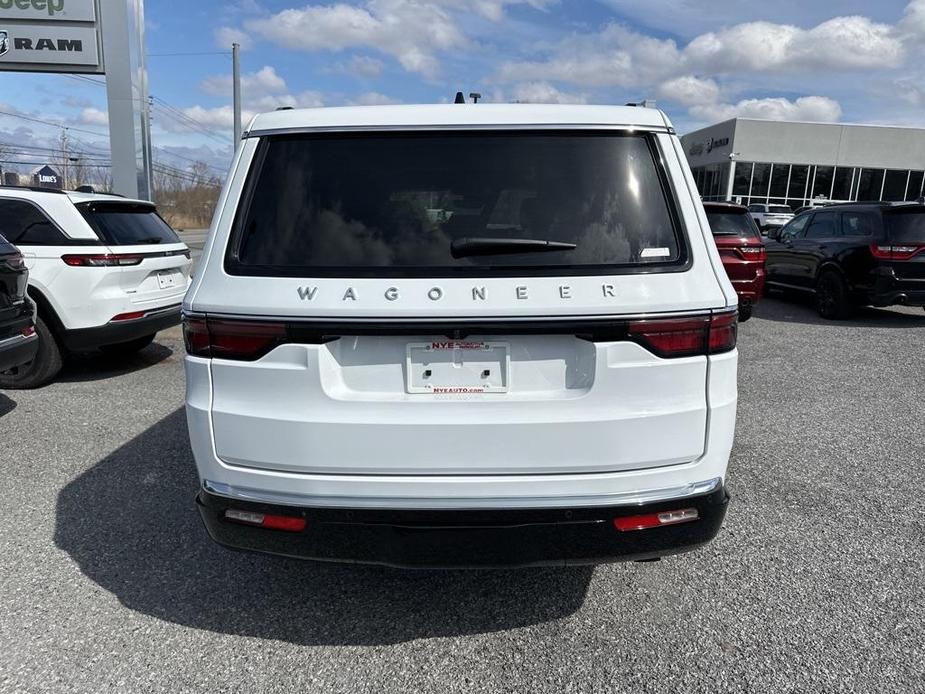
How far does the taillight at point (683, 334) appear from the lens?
7.23 feet

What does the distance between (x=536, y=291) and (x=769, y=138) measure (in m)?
45.9

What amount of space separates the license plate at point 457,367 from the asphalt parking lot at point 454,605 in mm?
1060

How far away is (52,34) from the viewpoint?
11867 millimetres

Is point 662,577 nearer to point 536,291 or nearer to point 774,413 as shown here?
point 536,291

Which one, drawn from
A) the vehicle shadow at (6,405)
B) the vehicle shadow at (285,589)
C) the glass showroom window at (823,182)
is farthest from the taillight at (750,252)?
the glass showroom window at (823,182)

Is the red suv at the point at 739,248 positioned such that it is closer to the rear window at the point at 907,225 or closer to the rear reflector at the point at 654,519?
the rear window at the point at 907,225

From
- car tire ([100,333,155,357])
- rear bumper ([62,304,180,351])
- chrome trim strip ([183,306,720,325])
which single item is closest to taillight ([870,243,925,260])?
chrome trim strip ([183,306,720,325])

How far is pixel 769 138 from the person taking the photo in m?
42.0

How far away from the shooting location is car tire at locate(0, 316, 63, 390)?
602 cm

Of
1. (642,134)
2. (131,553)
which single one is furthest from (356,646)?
(642,134)

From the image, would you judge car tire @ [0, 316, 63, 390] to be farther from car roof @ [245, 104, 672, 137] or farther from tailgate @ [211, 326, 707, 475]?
tailgate @ [211, 326, 707, 475]

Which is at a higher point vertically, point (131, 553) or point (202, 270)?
point (202, 270)

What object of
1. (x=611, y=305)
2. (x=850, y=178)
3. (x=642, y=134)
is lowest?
(x=850, y=178)

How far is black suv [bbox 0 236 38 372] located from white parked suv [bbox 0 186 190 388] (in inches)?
28.7
